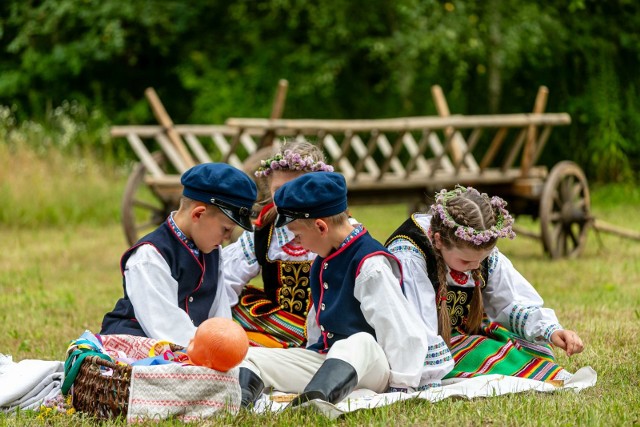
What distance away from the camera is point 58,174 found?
39.6 ft

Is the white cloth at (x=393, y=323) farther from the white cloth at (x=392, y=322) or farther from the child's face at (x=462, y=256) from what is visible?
the child's face at (x=462, y=256)

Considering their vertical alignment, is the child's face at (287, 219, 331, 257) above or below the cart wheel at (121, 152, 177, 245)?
above

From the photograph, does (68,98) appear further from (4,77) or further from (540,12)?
(540,12)

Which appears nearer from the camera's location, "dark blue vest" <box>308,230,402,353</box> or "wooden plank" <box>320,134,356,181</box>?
"dark blue vest" <box>308,230,402,353</box>

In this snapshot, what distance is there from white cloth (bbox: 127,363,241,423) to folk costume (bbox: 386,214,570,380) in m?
0.89

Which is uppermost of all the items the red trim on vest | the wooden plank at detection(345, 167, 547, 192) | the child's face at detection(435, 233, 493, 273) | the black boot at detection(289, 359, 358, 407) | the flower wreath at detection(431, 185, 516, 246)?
the flower wreath at detection(431, 185, 516, 246)

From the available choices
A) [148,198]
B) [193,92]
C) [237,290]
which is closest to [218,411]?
[237,290]

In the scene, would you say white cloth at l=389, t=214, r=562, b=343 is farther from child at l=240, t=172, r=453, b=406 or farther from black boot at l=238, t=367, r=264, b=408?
black boot at l=238, t=367, r=264, b=408

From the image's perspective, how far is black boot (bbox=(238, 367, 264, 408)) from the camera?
11.8ft

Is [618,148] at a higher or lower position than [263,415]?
lower

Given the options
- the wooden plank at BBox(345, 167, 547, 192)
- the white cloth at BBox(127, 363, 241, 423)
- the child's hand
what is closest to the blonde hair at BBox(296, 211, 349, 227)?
the white cloth at BBox(127, 363, 241, 423)

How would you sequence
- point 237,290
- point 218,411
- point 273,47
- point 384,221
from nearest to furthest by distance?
1. point 218,411
2. point 237,290
3. point 384,221
4. point 273,47

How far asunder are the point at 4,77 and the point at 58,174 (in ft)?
21.2

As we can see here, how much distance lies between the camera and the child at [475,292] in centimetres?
390
